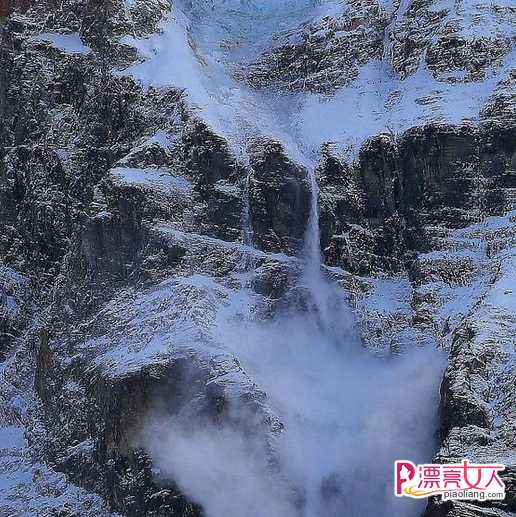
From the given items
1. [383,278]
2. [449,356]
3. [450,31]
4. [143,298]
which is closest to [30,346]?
[143,298]

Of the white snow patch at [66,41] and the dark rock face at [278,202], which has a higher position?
the white snow patch at [66,41]

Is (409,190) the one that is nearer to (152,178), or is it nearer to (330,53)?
(330,53)

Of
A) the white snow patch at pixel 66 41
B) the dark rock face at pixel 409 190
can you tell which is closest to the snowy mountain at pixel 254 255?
the dark rock face at pixel 409 190

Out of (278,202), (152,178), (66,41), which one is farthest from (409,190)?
(66,41)

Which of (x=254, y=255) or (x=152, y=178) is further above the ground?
(x=152, y=178)

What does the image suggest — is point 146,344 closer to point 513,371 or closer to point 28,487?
point 28,487

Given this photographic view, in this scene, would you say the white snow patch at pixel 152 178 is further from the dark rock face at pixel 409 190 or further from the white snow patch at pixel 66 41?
the white snow patch at pixel 66 41
